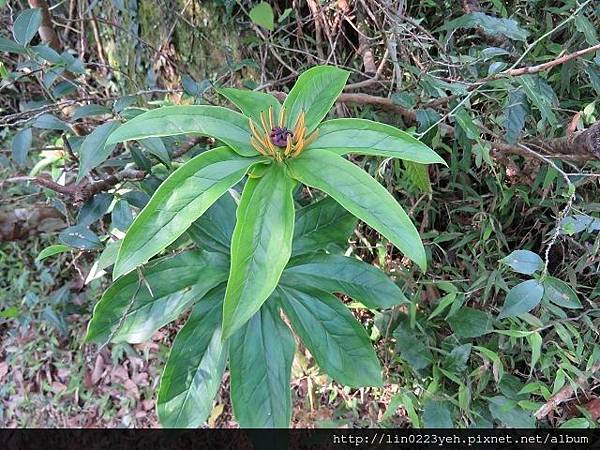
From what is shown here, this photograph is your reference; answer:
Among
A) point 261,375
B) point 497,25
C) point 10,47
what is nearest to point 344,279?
point 261,375

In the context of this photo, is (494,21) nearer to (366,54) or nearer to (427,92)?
(427,92)

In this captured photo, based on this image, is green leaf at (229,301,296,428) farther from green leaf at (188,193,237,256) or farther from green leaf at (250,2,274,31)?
green leaf at (250,2,274,31)

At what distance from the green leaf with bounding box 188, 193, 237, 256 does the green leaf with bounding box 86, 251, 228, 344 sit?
29mm

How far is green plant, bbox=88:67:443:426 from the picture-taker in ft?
2.19

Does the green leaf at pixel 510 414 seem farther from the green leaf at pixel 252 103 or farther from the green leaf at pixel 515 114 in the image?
the green leaf at pixel 252 103

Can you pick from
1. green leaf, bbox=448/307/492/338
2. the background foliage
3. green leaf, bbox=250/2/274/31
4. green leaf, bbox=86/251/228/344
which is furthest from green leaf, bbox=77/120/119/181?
green leaf, bbox=448/307/492/338

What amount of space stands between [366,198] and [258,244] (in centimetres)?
16

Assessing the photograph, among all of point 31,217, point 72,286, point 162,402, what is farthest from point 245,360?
point 72,286

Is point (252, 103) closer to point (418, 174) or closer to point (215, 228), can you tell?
point (215, 228)

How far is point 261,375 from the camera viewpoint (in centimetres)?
93

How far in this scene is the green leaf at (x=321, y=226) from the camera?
1010mm

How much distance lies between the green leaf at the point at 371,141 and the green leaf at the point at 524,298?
29 centimetres

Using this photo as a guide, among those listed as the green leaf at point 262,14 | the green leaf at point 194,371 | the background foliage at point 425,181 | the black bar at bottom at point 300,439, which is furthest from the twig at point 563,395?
the green leaf at point 262,14

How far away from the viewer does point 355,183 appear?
68 cm
